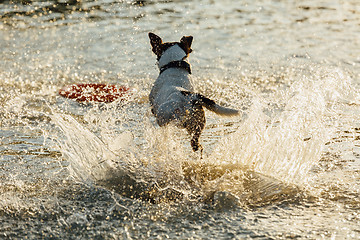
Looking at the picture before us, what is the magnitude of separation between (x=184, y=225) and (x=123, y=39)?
725 centimetres

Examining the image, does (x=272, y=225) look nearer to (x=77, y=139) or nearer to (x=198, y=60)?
(x=77, y=139)

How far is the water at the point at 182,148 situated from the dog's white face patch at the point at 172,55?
589 millimetres

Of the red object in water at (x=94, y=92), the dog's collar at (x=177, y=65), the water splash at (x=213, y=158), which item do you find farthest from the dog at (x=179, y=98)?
the red object in water at (x=94, y=92)

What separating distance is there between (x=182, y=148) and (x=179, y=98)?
77 cm

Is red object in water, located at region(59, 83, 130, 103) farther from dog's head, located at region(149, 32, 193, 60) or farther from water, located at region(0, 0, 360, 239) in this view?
dog's head, located at region(149, 32, 193, 60)

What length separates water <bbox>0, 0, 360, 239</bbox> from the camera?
3682 millimetres

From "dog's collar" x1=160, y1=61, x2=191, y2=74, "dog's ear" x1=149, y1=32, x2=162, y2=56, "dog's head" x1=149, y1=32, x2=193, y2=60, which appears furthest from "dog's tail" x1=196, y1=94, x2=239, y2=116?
"dog's ear" x1=149, y1=32, x2=162, y2=56

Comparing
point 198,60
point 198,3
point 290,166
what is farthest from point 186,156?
point 198,3

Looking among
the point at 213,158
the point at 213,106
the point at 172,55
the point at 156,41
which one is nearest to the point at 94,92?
the point at 156,41

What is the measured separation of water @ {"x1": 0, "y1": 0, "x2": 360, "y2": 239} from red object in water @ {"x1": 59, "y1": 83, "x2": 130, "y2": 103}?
0.15m

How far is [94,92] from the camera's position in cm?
739

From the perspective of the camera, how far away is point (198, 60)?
29.6 ft

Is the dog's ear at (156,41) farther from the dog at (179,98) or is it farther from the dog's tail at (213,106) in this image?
the dog's tail at (213,106)

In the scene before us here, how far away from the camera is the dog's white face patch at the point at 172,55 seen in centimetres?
504
